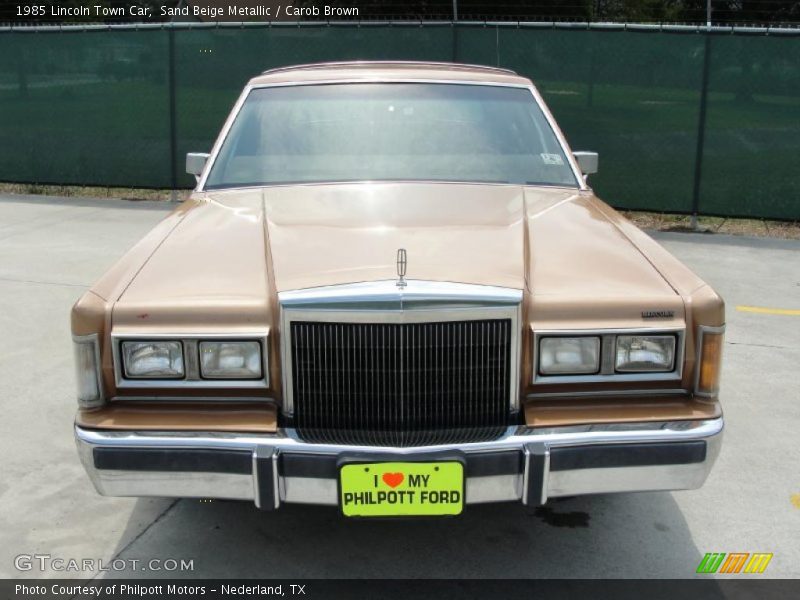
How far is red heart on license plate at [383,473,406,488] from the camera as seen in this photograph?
2674 mm

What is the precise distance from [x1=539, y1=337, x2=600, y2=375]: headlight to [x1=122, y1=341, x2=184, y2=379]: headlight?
1190mm

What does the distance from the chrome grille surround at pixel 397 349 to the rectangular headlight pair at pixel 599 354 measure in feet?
0.44

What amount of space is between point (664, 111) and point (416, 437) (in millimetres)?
7365

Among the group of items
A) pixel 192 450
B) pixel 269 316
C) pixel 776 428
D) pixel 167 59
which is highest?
pixel 167 59

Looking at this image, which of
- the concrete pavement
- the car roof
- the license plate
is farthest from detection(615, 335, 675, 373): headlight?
the car roof

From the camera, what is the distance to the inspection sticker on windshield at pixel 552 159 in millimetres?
4297

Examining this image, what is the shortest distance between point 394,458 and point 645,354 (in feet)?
3.01

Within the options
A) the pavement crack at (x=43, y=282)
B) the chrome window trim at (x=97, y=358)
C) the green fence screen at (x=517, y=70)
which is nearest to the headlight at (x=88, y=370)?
the chrome window trim at (x=97, y=358)

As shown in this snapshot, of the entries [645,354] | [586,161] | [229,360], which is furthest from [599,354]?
[586,161]

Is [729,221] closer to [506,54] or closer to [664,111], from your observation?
[664,111]

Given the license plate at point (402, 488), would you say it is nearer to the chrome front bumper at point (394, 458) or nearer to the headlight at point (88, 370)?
the chrome front bumper at point (394, 458)

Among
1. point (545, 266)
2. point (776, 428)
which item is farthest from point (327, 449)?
point (776, 428)

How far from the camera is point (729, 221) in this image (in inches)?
Result: 388

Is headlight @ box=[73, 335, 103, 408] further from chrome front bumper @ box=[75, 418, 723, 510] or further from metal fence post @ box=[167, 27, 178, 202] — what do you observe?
metal fence post @ box=[167, 27, 178, 202]
